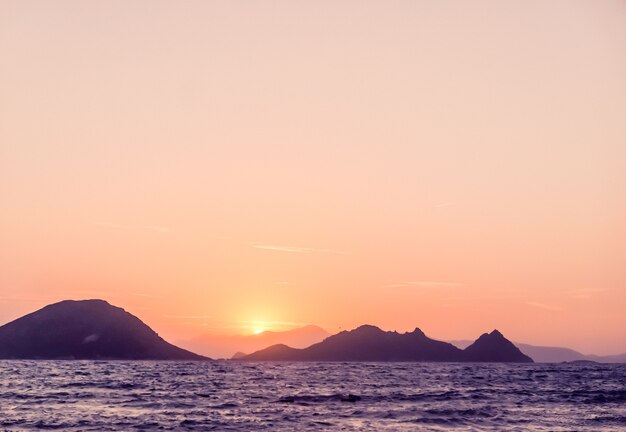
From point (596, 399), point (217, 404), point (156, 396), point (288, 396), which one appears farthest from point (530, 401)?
point (156, 396)

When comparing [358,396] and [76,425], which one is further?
[358,396]

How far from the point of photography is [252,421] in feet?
161

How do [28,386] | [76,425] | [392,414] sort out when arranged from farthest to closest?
[28,386]
[392,414]
[76,425]

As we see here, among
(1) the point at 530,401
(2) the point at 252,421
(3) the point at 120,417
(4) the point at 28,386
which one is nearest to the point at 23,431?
(3) the point at 120,417

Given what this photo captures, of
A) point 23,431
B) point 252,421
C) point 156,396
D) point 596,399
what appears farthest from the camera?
point 596,399

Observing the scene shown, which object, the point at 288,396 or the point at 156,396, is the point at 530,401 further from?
the point at 156,396

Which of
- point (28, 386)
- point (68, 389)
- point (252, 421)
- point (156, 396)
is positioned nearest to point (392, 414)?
point (252, 421)

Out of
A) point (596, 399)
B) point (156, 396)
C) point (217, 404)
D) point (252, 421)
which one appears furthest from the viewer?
point (596, 399)

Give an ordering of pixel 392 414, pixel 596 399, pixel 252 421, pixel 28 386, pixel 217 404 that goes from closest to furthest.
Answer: pixel 252 421 < pixel 392 414 < pixel 217 404 < pixel 596 399 < pixel 28 386

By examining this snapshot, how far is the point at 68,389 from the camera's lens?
77.4 meters

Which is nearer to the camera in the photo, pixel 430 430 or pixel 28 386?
pixel 430 430

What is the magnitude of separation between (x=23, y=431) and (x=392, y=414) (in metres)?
29.6

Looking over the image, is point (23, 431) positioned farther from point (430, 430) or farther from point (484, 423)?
point (484, 423)

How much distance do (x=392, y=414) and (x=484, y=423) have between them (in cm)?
829
